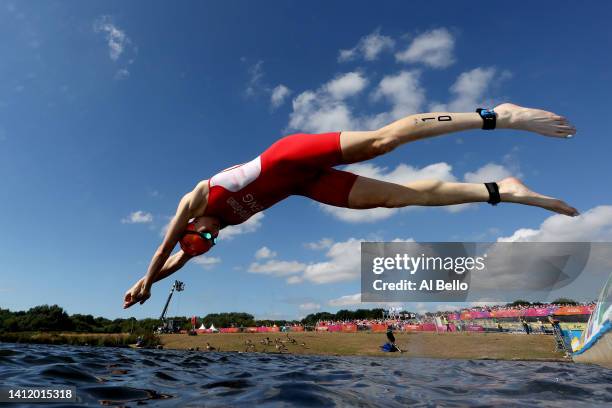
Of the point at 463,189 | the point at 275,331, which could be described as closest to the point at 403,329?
the point at 275,331

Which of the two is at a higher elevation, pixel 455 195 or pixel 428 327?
pixel 455 195

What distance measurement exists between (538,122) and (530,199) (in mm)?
894

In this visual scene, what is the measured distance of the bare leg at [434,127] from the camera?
4023 mm

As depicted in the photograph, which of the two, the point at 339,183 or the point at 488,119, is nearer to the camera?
the point at 488,119

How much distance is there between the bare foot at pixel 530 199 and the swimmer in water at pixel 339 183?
10 mm

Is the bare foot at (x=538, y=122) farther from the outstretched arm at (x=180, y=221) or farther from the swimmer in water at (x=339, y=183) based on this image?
the outstretched arm at (x=180, y=221)

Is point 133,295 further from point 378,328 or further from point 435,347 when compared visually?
point 378,328

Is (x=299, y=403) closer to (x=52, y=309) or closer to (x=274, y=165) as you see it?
(x=274, y=165)

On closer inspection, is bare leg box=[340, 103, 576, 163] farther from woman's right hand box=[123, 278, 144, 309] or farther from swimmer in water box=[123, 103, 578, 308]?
woman's right hand box=[123, 278, 144, 309]

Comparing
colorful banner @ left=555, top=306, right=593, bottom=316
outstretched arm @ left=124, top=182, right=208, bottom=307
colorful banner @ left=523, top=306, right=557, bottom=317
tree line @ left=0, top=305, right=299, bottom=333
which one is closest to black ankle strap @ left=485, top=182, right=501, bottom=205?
outstretched arm @ left=124, top=182, right=208, bottom=307

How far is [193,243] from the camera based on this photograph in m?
4.52

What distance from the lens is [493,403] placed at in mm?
2756

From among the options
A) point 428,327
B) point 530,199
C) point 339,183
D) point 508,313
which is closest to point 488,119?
point 530,199

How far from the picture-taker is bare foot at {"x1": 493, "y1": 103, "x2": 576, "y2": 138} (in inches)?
167
